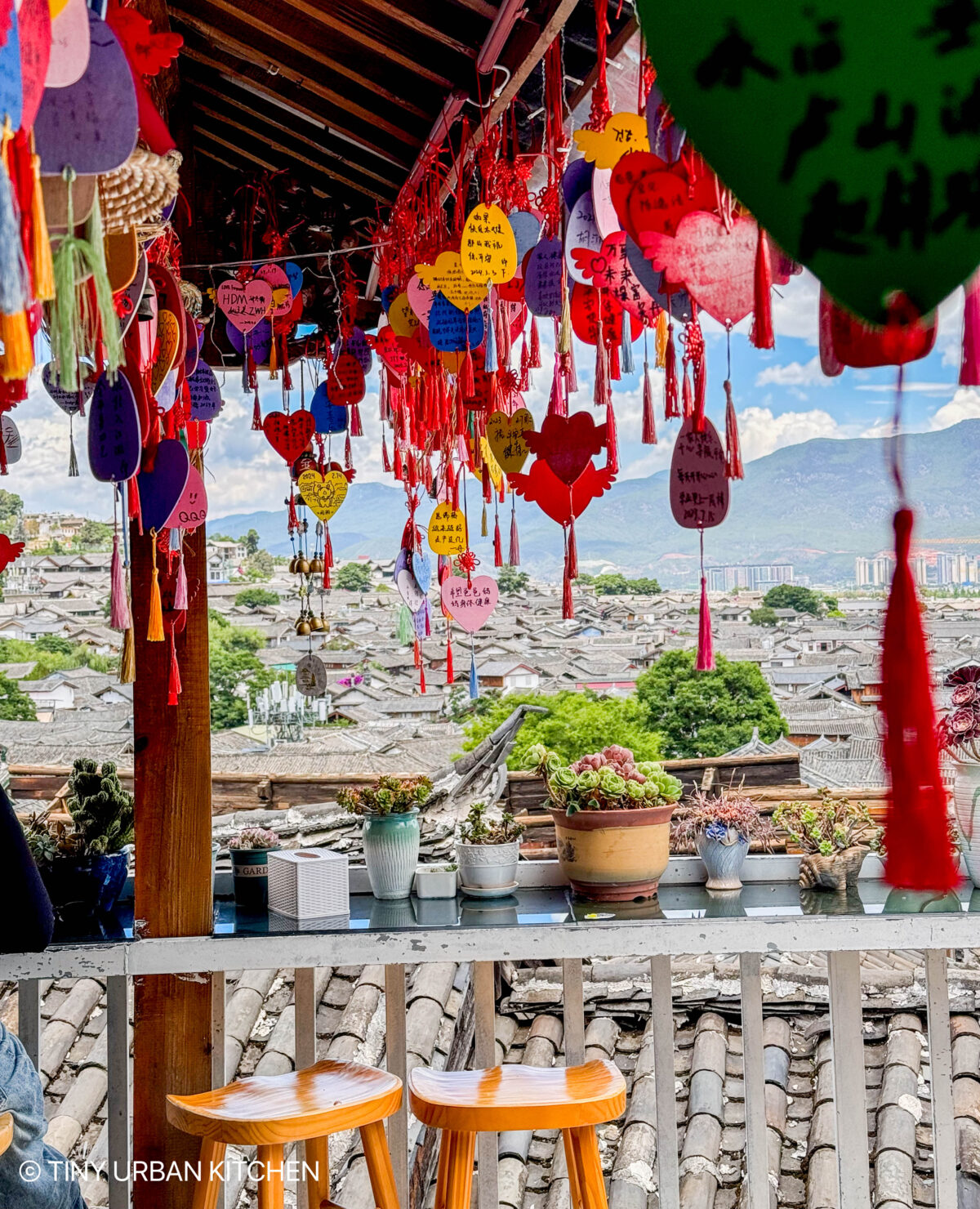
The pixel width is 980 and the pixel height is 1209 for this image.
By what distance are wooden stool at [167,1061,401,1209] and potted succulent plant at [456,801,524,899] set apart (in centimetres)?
45

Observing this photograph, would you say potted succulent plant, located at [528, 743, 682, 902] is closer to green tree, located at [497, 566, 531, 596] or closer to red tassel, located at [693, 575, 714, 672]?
red tassel, located at [693, 575, 714, 672]

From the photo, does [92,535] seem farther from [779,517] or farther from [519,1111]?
[519,1111]

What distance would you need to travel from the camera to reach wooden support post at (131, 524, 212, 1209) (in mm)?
2297

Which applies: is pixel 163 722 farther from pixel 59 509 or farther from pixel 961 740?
pixel 59 509

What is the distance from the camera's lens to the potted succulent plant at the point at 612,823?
95.2 inches

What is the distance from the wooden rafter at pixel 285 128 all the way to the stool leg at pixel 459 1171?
231 cm

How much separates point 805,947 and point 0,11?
205cm

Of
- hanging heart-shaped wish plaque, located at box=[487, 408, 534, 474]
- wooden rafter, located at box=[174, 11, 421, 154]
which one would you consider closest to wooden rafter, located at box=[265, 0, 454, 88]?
wooden rafter, located at box=[174, 11, 421, 154]

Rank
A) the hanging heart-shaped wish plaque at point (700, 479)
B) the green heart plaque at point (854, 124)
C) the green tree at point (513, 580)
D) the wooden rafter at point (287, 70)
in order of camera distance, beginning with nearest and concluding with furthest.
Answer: the green heart plaque at point (854, 124) < the hanging heart-shaped wish plaque at point (700, 479) < the wooden rafter at point (287, 70) < the green tree at point (513, 580)

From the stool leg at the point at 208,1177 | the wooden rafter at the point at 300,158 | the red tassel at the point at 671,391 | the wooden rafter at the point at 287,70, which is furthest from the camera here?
the wooden rafter at the point at 300,158

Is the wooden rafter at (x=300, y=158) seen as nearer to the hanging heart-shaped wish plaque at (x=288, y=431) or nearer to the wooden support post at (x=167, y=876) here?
the hanging heart-shaped wish plaque at (x=288, y=431)

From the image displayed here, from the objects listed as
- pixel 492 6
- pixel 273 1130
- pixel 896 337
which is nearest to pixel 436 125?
pixel 492 6

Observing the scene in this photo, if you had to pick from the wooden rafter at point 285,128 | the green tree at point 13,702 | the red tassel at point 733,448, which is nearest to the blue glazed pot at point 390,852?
the red tassel at point 733,448

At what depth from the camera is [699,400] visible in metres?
1.43
